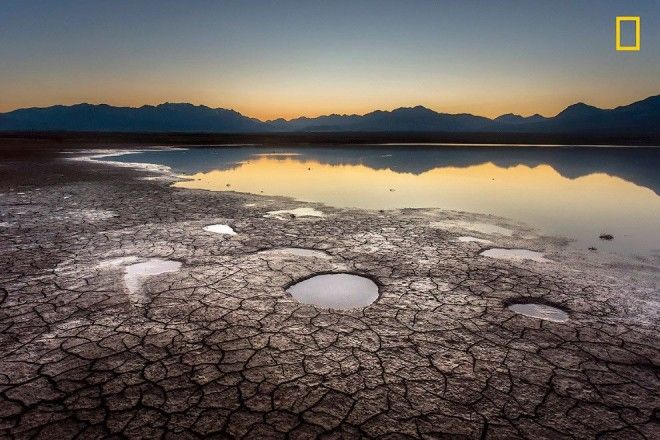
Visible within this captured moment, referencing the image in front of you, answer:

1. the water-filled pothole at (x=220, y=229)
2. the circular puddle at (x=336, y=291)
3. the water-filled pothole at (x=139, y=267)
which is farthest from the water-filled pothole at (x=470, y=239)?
the water-filled pothole at (x=139, y=267)

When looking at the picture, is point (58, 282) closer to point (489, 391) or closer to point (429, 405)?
point (429, 405)

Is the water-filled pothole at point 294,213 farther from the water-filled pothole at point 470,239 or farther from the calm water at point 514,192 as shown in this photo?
the water-filled pothole at point 470,239

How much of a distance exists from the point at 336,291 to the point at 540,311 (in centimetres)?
267

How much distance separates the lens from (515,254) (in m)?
7.36

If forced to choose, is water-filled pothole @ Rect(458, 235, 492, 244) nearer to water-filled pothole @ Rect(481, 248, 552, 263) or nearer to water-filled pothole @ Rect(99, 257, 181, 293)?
water-filled pothole @ Rect(481, 248, 552, 263)

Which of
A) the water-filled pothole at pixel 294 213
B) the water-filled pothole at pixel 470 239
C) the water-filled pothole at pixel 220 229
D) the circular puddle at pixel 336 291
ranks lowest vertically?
the circular puddle at pixel 336 291

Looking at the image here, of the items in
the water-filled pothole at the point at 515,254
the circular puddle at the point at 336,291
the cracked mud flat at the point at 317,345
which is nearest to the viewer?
the cracked mud flat at the point at 317,345

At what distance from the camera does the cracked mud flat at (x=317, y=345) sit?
3090 mm

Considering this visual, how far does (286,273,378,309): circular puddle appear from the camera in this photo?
5.24m

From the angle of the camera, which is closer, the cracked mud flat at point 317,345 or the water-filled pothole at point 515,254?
the cracked mud flat at point 317,345

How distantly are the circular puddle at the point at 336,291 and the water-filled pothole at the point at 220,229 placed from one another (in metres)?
3.16

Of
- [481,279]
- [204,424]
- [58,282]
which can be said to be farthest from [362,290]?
[58,282]

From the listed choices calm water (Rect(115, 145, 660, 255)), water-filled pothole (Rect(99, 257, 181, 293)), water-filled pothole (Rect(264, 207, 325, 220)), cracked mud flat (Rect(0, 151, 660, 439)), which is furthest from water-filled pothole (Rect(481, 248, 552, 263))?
water-filled pothole (Rect(99, 257, 181, 293))

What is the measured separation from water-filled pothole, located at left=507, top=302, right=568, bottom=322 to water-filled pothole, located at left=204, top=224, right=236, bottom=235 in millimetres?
5689
